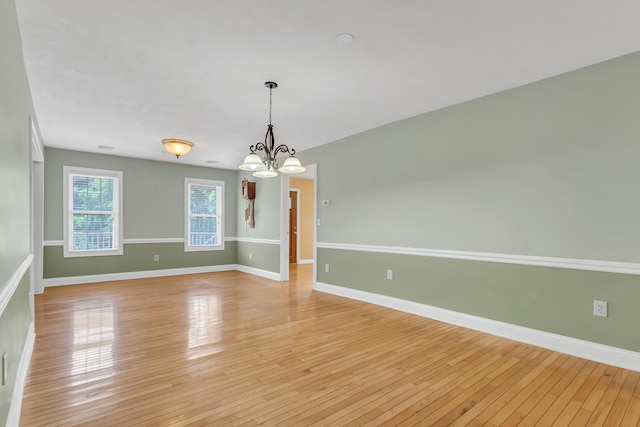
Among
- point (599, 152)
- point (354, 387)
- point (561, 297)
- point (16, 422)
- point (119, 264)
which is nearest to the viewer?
point (16, 422)

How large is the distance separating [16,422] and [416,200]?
3935 mm

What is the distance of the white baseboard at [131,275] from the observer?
5.95m

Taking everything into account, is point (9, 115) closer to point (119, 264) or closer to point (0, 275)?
point (0, 275)

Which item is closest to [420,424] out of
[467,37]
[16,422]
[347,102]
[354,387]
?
[354,387]

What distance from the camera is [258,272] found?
283 inches

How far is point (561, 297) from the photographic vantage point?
3004mm

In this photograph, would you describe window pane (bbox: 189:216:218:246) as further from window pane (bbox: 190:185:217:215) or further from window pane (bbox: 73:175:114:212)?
window pane (bbox: 73:175:114:212)

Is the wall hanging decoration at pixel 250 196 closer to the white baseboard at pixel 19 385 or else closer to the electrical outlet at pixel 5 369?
the white baseboard at pixel 19 385

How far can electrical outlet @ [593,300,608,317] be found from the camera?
2.78 m

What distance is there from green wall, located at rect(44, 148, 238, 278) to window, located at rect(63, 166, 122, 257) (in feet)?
0.33

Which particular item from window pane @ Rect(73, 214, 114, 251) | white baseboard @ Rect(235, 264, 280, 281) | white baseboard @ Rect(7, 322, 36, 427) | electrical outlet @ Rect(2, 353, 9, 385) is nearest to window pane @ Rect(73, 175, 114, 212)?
window pane @ Rect(73, 214, 114, 251)

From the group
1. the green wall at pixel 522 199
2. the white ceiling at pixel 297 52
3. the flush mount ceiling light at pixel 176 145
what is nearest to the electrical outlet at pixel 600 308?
the green wall at pixel 522 199

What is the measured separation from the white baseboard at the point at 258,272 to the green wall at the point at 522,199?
2.44m

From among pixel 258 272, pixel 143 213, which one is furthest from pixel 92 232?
pixel 258 272
